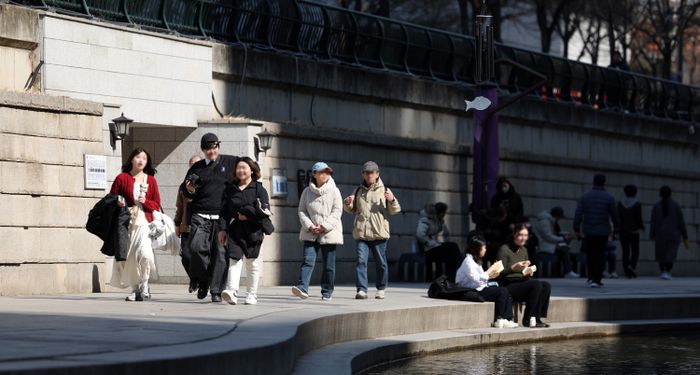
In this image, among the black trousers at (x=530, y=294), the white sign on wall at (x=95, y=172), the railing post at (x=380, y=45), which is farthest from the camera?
the railing post at (x=380, y=45)

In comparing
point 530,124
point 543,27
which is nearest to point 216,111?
point 530,124

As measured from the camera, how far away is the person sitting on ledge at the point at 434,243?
26.5 metres

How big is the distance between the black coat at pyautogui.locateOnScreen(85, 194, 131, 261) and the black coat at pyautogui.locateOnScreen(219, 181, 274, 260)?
1146mm

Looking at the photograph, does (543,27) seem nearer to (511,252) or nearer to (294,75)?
(294,75)

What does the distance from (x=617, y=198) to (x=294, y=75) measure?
39.0 feet

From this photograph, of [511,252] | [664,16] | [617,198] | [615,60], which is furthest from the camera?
[664,16]

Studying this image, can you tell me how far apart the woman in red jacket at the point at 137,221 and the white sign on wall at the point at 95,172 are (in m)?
2.62

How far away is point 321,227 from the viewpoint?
63.1 ft

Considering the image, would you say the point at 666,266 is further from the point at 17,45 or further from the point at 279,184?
the point at 17,45

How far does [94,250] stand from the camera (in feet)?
68.8

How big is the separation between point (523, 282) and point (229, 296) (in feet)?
12.8

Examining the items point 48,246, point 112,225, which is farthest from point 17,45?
point 112,225

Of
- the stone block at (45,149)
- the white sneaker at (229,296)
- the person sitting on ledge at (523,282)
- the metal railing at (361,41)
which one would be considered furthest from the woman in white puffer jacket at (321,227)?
the metal railing at (361,41)

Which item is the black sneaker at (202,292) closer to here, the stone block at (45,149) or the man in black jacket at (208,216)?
the man in black jacket at (208,216)
